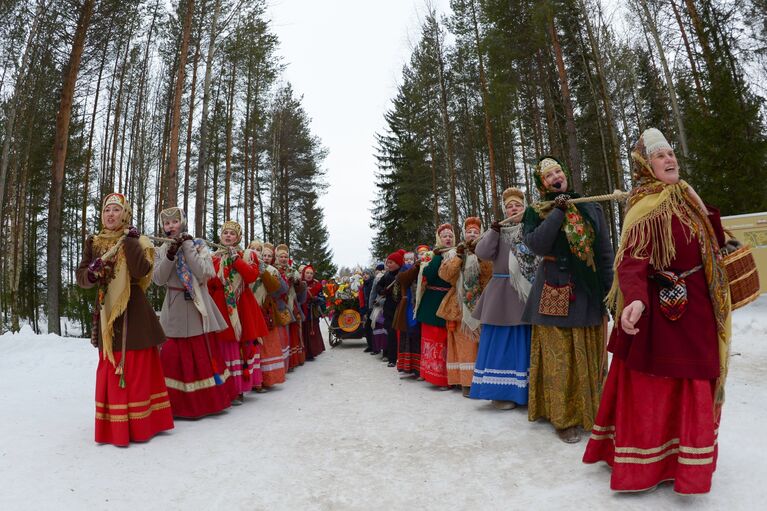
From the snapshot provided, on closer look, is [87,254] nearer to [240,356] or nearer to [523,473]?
[240,356]

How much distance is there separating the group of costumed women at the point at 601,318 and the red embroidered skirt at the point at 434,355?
0.5 inches

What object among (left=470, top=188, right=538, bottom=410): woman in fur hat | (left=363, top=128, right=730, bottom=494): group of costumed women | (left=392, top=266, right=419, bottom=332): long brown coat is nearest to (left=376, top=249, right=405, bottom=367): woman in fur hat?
(left=392, top=266, right=419, bottom=332): long brown coat

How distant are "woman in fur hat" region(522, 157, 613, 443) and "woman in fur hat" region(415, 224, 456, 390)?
2026mm

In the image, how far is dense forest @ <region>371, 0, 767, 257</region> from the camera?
1078cm

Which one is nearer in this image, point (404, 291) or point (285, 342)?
point (404, 291)

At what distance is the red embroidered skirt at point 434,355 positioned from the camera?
19.1ft

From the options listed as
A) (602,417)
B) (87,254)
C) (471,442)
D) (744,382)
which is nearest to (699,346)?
(602,417)

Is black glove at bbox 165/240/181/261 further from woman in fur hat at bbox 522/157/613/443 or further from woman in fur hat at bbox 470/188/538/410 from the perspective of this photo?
woman in fur hat at bbox 522/157/613/443

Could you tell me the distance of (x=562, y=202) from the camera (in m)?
3.61

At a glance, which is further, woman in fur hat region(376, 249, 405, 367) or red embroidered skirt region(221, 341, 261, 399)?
woman in fur hat region(376, 249, 405, 367)

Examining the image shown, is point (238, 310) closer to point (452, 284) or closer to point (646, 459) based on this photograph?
point (452, 284)

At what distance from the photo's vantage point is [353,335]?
1116 centimetres

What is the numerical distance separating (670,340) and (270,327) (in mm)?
4997

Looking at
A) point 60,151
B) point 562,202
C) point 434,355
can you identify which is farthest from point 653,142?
point 60,151
